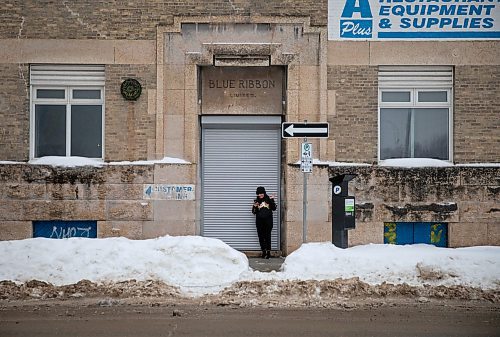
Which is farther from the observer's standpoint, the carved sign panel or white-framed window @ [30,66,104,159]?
the carved sign panel

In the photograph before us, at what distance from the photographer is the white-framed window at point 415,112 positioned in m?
16.2

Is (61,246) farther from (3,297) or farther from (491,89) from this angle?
(491,89)

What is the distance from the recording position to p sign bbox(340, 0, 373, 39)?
52.0 ft

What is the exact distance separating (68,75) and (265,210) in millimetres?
5767

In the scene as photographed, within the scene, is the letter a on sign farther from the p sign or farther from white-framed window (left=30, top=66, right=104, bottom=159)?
white-framed window (left=30, top=66, right=104, bottom=159)

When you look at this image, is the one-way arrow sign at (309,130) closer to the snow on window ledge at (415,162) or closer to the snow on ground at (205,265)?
the snow on ground at (205,265)

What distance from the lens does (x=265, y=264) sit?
14.6 m

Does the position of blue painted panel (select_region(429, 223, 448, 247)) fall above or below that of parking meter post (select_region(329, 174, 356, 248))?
below

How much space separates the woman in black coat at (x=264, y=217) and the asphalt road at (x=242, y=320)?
551cm

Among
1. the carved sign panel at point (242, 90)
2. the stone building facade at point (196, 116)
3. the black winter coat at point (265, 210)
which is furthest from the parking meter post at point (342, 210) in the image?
the carved sign panel at point (242, 90)

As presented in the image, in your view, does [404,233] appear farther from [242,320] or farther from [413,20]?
[242,320]

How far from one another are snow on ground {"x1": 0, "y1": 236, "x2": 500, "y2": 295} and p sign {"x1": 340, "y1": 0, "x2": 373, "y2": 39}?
5635 mm

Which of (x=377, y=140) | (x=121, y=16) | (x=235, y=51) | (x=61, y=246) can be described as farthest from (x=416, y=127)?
(x=61, y=246)

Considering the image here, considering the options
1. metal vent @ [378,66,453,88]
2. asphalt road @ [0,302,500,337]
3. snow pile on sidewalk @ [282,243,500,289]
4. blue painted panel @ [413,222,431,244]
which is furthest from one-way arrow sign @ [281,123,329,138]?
blue painted panel @ [413,222,431,244]
